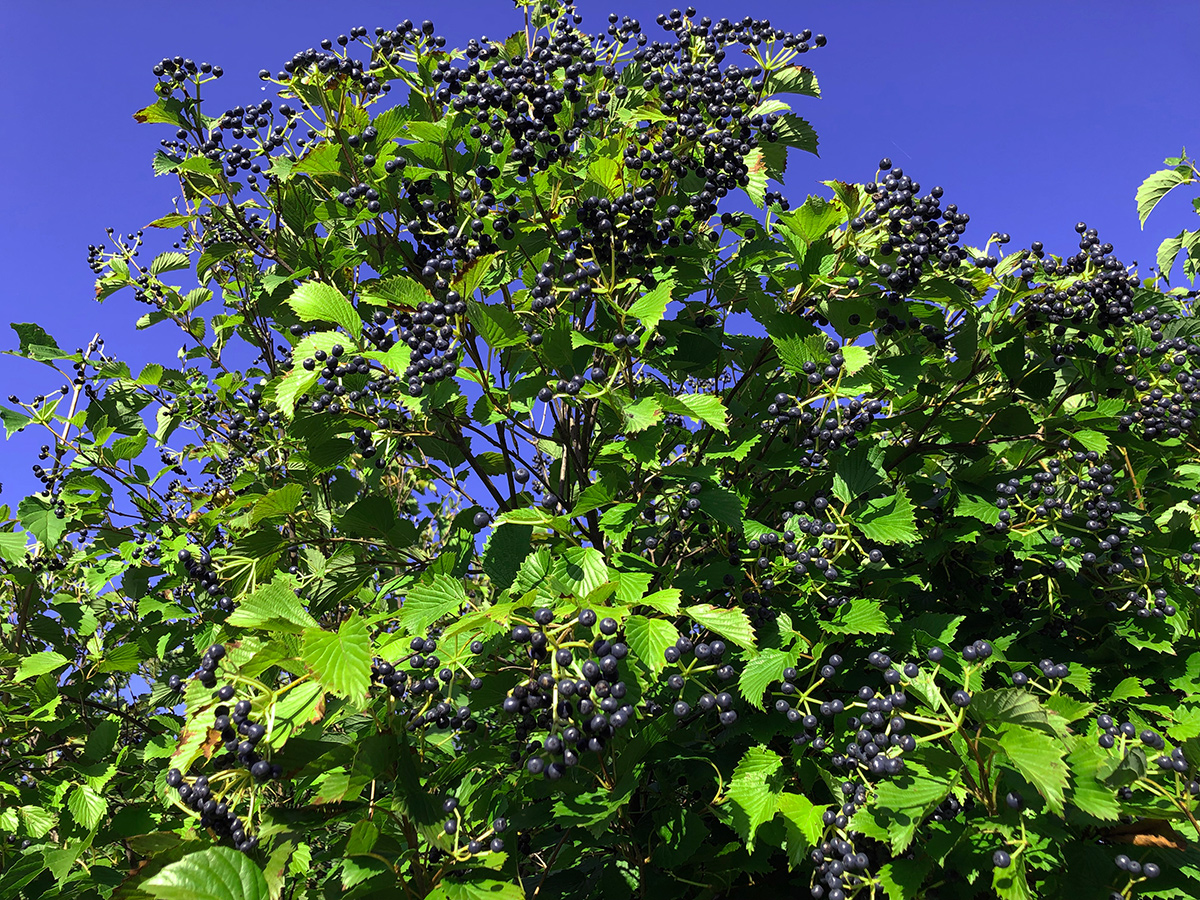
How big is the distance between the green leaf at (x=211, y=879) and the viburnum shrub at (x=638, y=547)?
0.06 ft

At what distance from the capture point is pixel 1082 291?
4.13m

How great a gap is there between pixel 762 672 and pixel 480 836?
1326 millimetres

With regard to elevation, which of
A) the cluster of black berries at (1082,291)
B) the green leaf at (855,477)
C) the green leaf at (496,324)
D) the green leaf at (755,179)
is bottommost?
the green leaf at (855,477)

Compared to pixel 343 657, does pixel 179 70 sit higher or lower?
higher

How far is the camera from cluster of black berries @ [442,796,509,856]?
2.87m

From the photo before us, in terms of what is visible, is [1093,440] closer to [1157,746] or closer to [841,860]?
[1157,746]

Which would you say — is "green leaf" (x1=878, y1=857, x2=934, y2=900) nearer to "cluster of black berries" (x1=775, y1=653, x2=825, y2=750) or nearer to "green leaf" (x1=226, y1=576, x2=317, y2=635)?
"cluster of black berries" (x1=775, y1=653, x2=825, y2=750)

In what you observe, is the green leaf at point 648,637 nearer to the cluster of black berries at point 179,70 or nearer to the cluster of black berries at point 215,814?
the cluster of black berries at point 215,814

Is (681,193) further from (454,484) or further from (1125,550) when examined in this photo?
(1125,550)

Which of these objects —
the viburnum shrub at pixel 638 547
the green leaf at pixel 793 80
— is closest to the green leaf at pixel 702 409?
the viburnum shrub at pixel 638 547

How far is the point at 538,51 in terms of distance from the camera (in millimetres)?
4297

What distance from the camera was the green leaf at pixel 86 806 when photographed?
434cm

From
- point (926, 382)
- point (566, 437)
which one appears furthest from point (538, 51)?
point (926, 382)

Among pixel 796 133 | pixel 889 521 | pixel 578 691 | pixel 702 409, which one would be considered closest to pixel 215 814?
pixel 578 691
